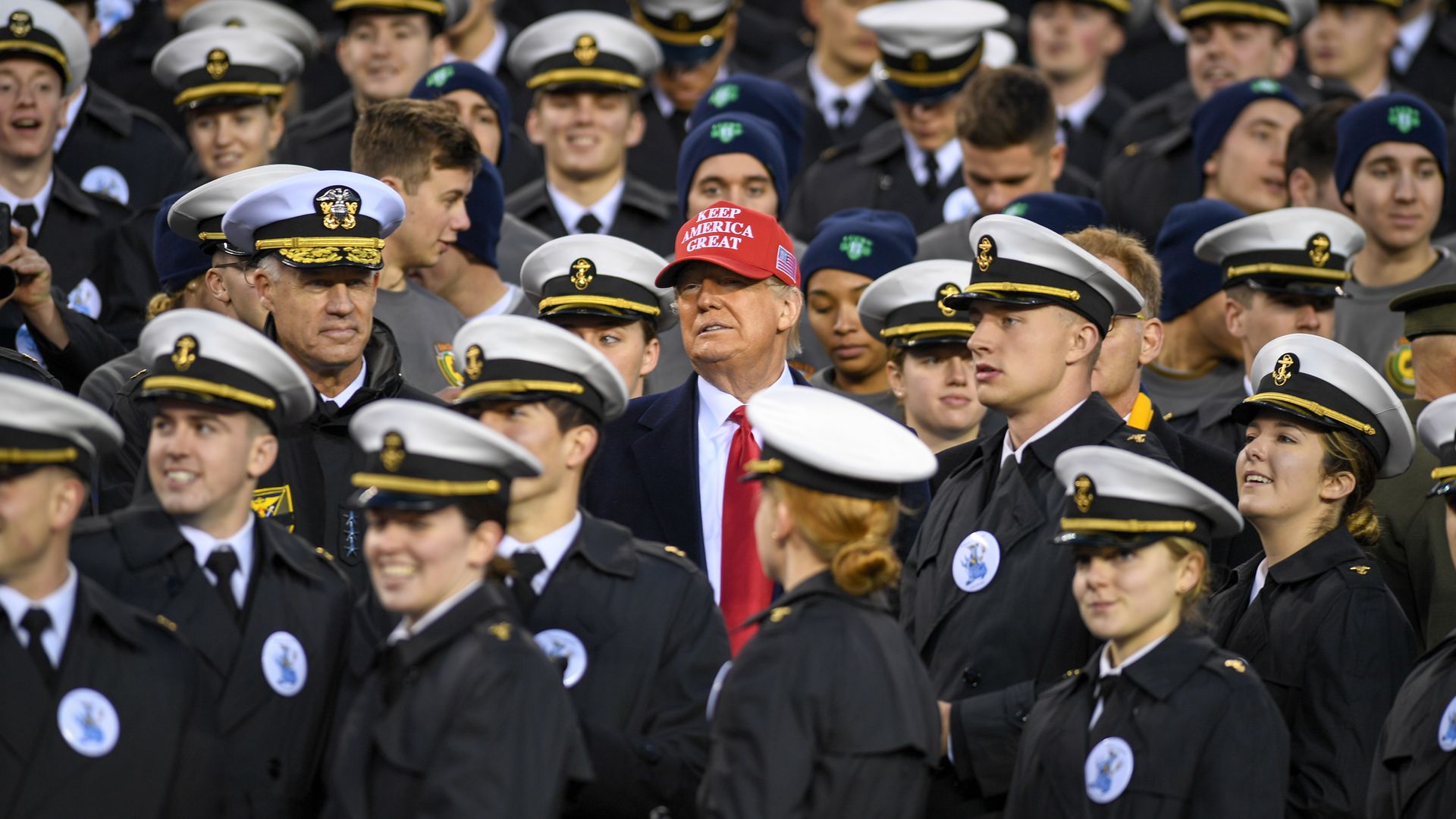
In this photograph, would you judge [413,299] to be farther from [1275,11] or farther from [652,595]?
[1275,11]

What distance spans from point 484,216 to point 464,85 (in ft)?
4.19

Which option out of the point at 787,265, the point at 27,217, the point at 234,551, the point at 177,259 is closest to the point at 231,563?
the point at 234,551

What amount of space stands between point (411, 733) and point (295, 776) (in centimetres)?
85

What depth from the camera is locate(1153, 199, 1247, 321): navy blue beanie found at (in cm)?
933

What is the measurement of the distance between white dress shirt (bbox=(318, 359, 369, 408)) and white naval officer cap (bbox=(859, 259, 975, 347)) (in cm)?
229

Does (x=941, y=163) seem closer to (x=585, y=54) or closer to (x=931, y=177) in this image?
(x=931, y=177)

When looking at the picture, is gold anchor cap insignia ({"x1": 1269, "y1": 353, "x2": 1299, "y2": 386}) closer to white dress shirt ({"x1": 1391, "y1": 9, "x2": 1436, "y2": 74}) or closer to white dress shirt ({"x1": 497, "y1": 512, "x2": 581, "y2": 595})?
white dress shirt ({"x1": 497, "y1": 512, "x2": 581, "y2": 595})

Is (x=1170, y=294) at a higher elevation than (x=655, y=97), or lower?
lower

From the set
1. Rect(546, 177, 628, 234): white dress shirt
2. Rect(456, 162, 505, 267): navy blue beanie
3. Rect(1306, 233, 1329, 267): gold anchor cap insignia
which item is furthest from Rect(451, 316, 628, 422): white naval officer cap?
Rect(546, 177, 628, 234): white dress shirt

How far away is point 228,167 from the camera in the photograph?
9.77 meters

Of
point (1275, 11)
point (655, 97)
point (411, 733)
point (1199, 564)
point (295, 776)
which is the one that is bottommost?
point (295, 776)

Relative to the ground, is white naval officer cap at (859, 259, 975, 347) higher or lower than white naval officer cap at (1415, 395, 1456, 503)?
higher

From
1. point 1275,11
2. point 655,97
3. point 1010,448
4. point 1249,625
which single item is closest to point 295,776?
point 1010,448

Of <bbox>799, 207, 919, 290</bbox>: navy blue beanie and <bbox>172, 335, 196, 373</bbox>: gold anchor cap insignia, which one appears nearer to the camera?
<bbox>172, 335, 196, 373</bbox>: gold anchor cap insignia
